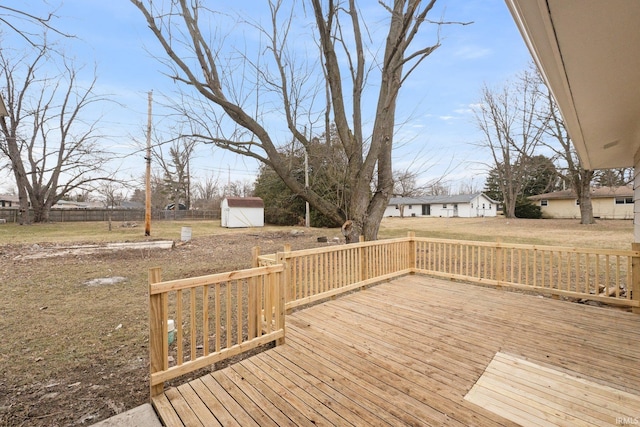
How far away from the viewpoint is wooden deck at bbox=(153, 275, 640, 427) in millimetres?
2016

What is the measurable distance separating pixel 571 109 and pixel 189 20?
5.62m

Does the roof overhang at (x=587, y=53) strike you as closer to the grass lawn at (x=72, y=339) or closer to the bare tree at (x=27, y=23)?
the bare tree at (x=27, y=23)

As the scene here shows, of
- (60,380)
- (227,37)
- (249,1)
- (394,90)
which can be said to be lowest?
(60,380)

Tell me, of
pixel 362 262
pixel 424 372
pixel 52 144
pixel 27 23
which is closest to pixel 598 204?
pixel 362 262

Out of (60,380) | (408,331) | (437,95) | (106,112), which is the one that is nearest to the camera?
(60,380)

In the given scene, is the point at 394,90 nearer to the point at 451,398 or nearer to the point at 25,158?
the point at 451,398

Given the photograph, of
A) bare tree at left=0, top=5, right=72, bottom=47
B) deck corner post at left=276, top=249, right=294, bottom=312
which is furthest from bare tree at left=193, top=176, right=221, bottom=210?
bare tree at left=0, top=5, right=72, bottom=47

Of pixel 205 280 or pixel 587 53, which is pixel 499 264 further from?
pixel 205 280

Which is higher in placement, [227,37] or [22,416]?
[227,37]

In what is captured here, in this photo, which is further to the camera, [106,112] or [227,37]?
[106,112]

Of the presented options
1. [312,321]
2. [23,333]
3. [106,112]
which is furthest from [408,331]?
[106,112]

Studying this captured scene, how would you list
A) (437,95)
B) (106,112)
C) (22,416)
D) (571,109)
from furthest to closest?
(106,112) → (437,95) → (571,109) → (22,416)

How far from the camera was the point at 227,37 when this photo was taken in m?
5.43

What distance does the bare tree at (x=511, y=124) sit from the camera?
718 inches
